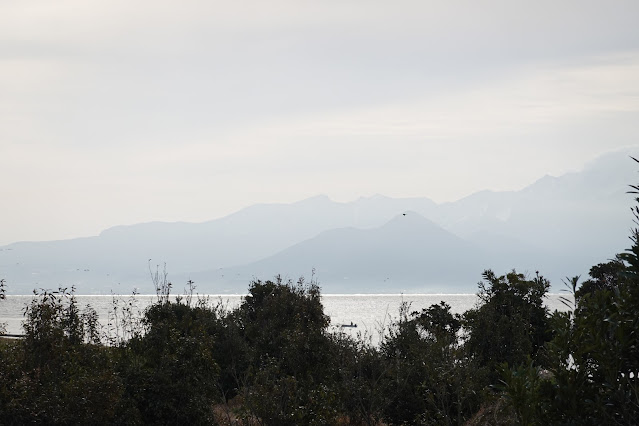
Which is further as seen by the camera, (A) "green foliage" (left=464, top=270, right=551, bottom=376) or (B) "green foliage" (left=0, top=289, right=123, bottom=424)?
(A) "green foliage" (left=464, top=270, right=551, bottom=376)

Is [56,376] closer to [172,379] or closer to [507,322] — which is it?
[172,379]

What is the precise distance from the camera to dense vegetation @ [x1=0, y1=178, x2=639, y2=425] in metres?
8.45

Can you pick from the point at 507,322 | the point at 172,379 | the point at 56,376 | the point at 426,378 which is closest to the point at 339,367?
the point at 426,378

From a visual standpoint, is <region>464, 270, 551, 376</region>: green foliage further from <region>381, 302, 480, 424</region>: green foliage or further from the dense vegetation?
<region>381, 302, 480, 424</region>: green foliage

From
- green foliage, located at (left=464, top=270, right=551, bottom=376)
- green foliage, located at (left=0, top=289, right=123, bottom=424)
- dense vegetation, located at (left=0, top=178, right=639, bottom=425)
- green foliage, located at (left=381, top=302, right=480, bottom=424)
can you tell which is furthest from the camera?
green foliage, located at (left=464, top=270, right=551, bottom=376)

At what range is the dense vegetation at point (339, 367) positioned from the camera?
845 centimetres

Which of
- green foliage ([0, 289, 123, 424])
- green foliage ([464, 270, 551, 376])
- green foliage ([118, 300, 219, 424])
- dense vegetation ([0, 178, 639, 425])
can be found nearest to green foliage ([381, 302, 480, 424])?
dense vegetation ([0, 178, 639, 425])

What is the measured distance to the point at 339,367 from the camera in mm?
28172

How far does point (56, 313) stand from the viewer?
2130 centimetres

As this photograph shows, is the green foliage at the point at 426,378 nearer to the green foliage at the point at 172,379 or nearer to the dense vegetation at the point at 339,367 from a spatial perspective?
the dense vegetation at the point at 339,367

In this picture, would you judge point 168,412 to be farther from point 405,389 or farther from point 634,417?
point 634,417

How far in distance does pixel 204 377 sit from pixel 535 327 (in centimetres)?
1708

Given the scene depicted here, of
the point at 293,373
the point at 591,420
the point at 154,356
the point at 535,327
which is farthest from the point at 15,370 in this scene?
the point at 535,327

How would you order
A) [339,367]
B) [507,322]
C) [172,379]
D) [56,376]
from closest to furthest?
[56,376] → [172,379] → [339,367] → [507,322]
